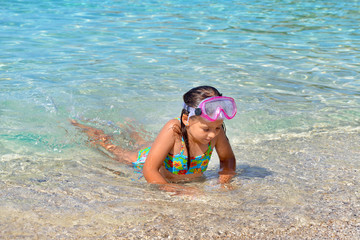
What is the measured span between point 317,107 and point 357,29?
6.42m

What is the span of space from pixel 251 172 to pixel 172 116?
6.60 feet

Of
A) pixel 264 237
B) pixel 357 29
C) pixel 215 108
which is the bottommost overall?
pixel 357 29

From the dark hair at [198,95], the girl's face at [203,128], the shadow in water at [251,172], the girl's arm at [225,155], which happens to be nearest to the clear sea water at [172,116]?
the shadow in water at [251,172]

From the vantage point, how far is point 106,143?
4941mm

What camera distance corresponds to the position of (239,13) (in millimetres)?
13797

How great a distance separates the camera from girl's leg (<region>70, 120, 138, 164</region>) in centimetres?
455

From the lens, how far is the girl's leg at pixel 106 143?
455 cm

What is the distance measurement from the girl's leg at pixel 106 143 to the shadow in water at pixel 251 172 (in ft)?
3.52

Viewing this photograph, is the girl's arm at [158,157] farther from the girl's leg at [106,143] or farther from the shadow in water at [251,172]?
the girl's leg at [106,143]

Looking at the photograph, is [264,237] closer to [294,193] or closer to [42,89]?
[294,193]

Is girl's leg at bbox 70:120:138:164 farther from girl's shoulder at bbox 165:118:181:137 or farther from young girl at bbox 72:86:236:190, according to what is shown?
girl's shoulder at bbox 165:118:181:137

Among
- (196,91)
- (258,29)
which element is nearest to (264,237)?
(196,91)

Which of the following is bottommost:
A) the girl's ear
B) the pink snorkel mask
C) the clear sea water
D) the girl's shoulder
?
the clear sea water

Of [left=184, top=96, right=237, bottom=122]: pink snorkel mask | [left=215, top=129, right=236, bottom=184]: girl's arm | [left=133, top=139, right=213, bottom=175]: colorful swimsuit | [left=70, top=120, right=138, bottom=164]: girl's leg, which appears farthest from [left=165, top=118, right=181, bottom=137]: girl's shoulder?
[left=70, top=120, right=138, bottom=164]: girl's leg
